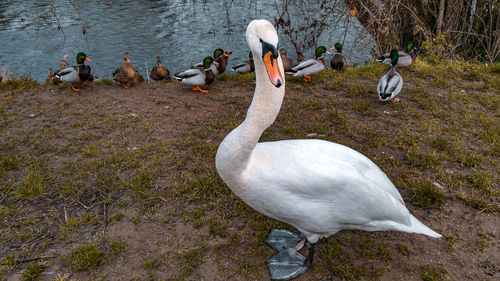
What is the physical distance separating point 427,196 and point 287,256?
6.09ft

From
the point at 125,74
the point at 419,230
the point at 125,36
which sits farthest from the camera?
the point at 125,36

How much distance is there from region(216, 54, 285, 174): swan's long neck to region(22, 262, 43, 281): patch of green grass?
2.04m

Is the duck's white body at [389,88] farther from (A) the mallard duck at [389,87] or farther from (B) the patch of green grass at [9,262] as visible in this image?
(B) the patch of green grass at [9,262]

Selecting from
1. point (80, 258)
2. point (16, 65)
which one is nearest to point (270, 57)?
point (80, 258)

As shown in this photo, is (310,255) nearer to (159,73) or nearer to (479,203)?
(479,203)

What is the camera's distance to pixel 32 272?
3146 mm

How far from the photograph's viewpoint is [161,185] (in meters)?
4.24

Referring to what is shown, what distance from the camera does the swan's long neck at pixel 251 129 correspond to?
2699 millimetres

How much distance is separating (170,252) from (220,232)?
1.76ft

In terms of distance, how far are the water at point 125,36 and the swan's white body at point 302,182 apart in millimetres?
6728

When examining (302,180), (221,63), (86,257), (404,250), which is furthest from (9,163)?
(404,250)

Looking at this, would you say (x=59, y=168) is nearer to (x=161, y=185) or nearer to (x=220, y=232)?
(x=161, y=185)

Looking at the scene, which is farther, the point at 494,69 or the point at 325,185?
the point at 494,69

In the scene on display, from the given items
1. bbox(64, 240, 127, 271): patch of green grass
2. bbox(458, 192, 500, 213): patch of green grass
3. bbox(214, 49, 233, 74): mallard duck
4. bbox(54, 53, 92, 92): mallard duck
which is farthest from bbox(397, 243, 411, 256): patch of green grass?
bbox(54, 53, 92, 92): mallard duck
